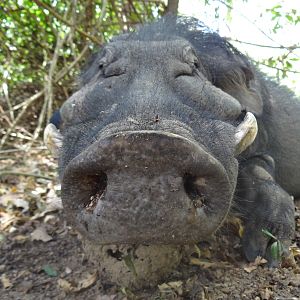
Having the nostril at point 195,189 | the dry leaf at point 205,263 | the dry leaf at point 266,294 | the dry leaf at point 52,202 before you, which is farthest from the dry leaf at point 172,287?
the dry leaf at point 52,202

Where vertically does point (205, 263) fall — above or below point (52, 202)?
above

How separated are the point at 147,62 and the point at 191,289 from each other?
3.23 ft

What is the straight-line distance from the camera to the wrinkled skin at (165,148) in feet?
5.18

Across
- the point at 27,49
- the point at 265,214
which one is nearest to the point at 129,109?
the point at 265,214

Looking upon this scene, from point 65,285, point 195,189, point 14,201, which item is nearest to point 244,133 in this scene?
point 195,189

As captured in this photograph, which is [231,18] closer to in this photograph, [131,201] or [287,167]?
[287,167]

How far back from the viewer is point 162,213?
63.3 inches

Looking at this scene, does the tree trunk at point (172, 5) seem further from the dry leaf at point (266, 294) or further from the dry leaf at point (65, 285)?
the dry leaf at point (266, 294)

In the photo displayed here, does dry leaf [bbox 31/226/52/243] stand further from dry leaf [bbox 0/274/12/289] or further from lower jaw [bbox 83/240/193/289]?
lower jaw [bbox 83/240/193/289]

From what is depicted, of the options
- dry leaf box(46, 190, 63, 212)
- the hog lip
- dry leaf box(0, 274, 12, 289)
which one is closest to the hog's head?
the hog lip

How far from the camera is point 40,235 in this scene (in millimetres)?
2939

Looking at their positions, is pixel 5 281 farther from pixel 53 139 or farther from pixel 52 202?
pixel 52 202

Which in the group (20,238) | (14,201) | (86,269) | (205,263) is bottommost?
(14,201)

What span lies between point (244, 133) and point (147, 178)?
754 mm
